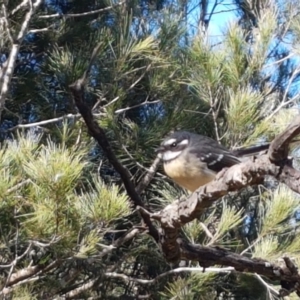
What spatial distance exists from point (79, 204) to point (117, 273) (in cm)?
62

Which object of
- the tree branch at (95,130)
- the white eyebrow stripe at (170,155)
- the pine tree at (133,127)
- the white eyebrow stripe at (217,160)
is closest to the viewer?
the tree branch at (95,130)

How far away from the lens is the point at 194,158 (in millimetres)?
2289

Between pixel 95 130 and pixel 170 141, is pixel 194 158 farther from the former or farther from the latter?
pixel 95 130

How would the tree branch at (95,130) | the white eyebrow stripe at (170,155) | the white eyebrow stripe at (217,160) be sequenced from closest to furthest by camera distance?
1. the tree branch at (95,130)
2. the white eyebrow stripe at (217,160)
3. the white eyebrow stripe at (170,155)

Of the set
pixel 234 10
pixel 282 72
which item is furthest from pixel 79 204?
pixel 234 10

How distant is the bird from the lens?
2.22 metres

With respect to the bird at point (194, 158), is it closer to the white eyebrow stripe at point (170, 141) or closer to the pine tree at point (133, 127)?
the white eyebrow stripe at point (170, 141)

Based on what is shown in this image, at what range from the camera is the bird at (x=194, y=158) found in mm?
2223

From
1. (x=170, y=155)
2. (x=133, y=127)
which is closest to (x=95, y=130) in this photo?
(x=170, y=155)

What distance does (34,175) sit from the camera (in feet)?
7.30

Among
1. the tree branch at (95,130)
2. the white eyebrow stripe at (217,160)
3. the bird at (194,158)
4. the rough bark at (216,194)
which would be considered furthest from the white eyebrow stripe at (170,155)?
the tree branch at (95,130)

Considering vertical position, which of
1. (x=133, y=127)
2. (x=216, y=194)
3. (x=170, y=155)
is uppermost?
(x=216, y=194)

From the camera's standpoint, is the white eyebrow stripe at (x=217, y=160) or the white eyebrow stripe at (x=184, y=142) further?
the white eyebrow stripe at (x=184, y=142)

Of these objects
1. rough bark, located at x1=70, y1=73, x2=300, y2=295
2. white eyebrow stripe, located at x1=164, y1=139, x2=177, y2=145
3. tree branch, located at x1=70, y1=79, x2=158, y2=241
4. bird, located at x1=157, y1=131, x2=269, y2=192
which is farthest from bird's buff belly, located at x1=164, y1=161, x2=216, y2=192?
tree branch, located at x1=70, y1=79, x2=158, y2=241
